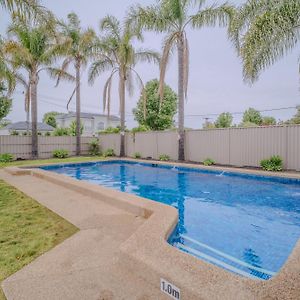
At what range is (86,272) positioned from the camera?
266 centimetres

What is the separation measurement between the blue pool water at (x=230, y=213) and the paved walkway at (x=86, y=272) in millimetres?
1059

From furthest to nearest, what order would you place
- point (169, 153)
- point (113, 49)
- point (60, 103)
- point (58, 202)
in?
point (60, 103)
point (113, 49)
point (169, 153)
point (58, 202)

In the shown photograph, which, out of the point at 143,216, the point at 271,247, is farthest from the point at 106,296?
the point at 271,247

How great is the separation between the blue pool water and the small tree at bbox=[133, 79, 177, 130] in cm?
1763

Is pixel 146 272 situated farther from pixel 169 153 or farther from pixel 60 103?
pixel 60 103

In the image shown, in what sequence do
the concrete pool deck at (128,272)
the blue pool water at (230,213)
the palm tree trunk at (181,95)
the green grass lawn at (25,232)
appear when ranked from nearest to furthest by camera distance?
the concrete pool deck at (128,272) < the green grass lawn at (25,232) < the blue pool water at (230,213) < the palm tree trunk at (181,95)

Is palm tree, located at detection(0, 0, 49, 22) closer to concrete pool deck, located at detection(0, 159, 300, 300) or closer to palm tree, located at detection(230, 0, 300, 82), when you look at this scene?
concrete pool deck, located at detection(0, 159, 300, 300)

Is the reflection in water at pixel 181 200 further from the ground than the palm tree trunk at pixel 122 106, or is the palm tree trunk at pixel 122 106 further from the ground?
the palm tree trunk at pixel 122 106

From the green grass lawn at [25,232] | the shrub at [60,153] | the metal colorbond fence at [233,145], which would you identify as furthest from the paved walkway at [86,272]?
the shrub at [60,153]

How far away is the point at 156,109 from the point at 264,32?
20.8 meters

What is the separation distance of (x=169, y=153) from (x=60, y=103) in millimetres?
60421

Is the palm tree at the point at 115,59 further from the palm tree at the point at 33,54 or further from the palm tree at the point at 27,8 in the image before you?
the palm tree at the point at 27,8

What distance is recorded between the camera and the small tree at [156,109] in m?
28.3

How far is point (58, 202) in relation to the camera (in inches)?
216
